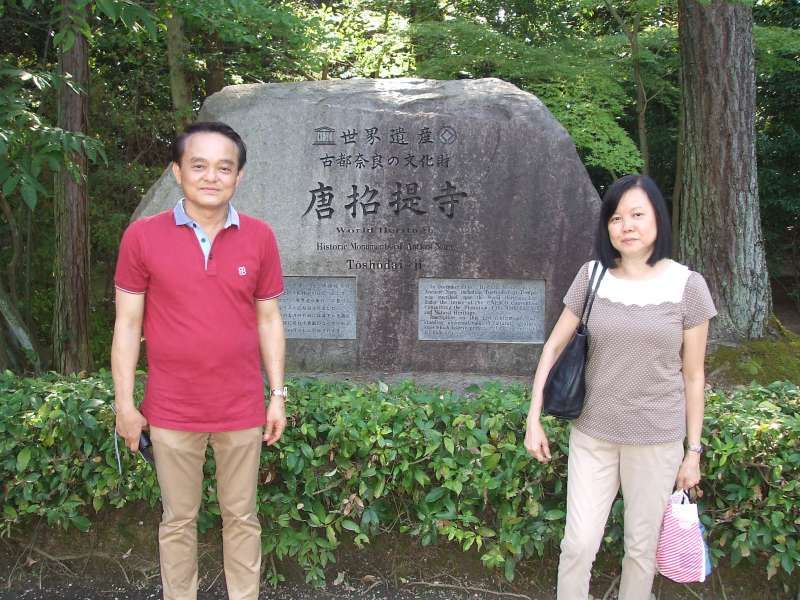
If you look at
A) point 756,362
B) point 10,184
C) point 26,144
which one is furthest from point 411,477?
point 756,362

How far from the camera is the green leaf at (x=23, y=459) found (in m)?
2.78

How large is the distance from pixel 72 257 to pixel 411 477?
12.0ft

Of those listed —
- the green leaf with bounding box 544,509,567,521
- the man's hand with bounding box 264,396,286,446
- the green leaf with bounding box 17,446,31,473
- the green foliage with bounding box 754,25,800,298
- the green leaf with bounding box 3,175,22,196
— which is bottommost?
the green leaf with bounding box 544,509,567,521

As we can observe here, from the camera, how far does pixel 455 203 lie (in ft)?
15.1

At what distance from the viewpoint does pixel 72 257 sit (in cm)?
524

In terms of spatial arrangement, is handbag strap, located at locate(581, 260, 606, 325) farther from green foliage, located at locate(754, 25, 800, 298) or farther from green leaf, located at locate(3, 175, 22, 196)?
green foliage, located at locate(754, 25, 800, 298)

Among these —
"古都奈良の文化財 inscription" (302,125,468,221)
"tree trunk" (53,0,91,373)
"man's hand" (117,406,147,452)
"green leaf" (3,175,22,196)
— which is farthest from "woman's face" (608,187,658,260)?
"tree trunk" (53,0,91,373)

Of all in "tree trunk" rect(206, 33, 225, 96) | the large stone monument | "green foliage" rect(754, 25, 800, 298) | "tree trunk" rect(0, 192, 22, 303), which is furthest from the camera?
"green foliage" rect(754, 25, 800, 298)

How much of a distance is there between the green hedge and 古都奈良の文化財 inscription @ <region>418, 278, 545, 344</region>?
176 centimetres

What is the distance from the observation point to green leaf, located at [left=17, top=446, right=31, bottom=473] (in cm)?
278

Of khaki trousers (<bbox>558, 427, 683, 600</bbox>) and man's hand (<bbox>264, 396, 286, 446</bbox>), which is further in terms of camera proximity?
man's hand (<bbox>264, 396, 286, 446</bbox>)

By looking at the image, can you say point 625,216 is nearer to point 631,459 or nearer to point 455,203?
point 631,459

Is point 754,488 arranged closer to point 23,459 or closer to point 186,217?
point 186,217

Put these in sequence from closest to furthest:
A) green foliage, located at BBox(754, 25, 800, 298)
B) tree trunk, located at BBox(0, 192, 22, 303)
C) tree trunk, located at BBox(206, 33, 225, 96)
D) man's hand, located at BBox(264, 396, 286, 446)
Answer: man's hand, located at BBox(264, 396, 286, 446), tree trunk, located at BBox(0, 192, 22, 303), tree trunk, located at BBox(206, 33, 225, 96), green foliage, located at BBox(754, 25, 800, 298)
